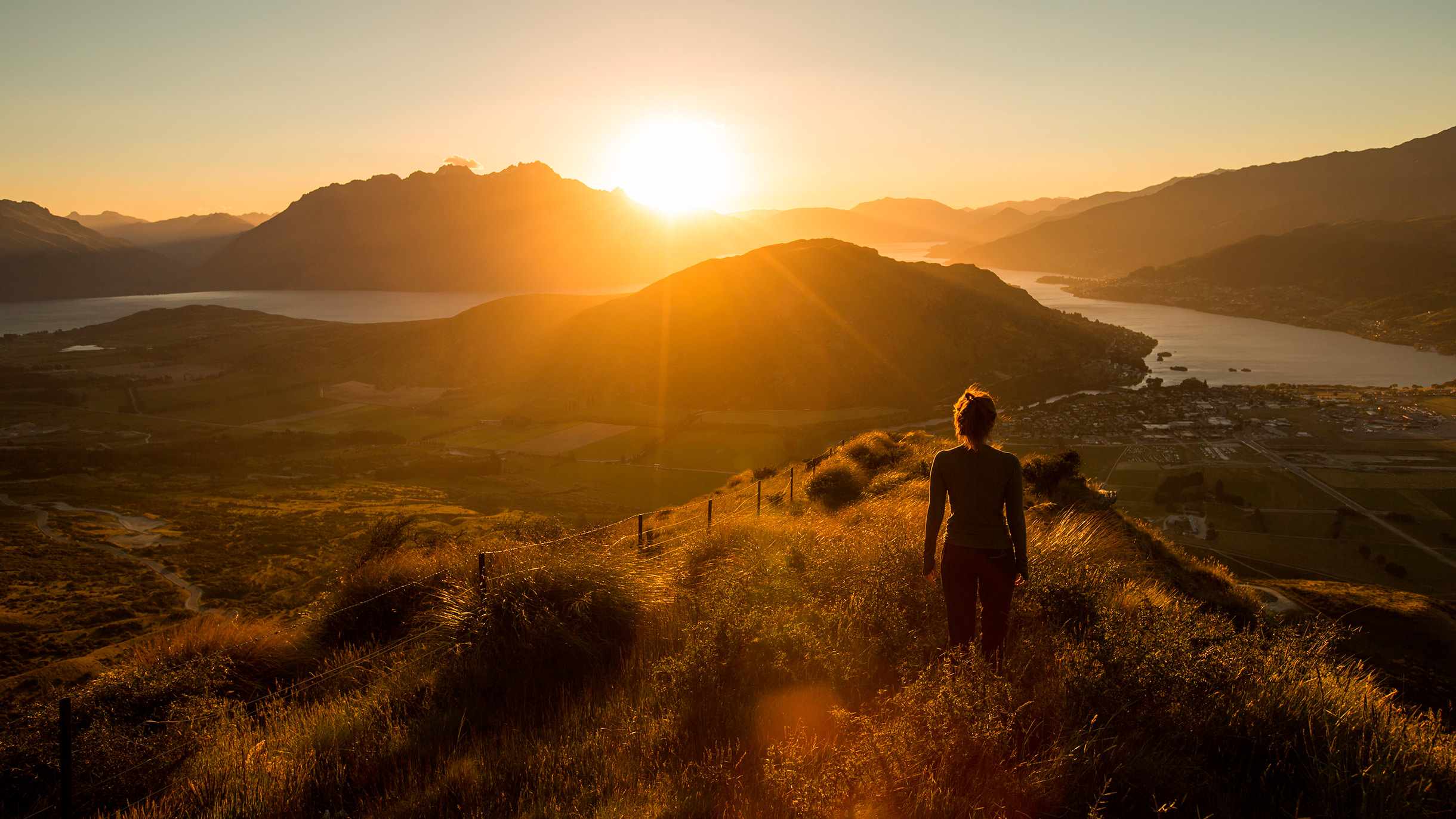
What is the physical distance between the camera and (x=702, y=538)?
10562 millimetres

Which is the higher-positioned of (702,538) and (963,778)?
(963,778)

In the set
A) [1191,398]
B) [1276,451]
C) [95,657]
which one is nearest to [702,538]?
[95,657]

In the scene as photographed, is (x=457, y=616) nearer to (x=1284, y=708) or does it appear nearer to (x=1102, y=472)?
(x=1284, y=708)

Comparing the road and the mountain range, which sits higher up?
the mountain range

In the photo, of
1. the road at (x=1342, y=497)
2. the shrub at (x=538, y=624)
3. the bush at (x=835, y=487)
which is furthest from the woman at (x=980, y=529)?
Answer: the road at (x=1342, y=497)

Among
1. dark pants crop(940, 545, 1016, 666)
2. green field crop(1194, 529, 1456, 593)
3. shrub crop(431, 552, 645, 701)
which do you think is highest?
dark pants crop(940, 545, 1016, 666)

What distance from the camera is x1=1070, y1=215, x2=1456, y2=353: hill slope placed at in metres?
146

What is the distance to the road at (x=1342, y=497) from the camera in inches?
1741

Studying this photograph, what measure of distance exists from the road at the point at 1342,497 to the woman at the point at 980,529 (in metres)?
56.7

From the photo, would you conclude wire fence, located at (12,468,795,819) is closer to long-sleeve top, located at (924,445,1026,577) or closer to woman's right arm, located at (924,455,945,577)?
woman's right arm, located at (924,455,945,577)

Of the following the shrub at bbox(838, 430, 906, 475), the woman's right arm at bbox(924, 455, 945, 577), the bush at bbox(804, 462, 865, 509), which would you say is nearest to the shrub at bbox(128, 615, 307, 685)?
the woman's right arm at bbox(924, 455, 945, 577)

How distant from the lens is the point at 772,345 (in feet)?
331

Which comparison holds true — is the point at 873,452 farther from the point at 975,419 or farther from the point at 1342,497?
the point at 1342,497

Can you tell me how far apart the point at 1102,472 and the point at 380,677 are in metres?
64.2
